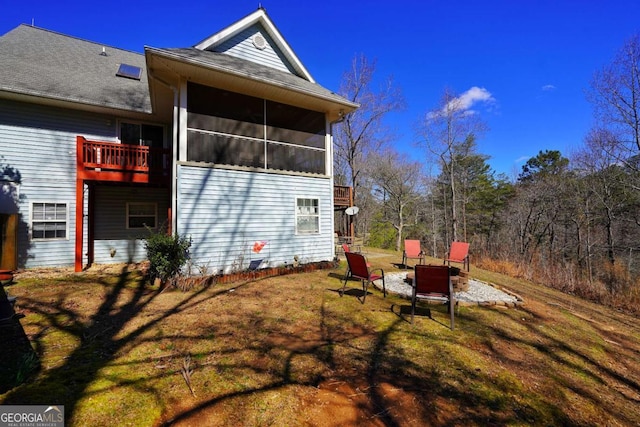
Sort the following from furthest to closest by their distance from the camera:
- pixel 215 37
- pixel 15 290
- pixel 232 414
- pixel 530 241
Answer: pixel 530 241, pixel 215 37, pixel 15 290, pixel 232 414

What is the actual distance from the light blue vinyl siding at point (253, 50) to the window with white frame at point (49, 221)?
7564 millimetres

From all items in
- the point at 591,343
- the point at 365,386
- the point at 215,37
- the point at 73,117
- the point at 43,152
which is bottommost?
the point at 591,343

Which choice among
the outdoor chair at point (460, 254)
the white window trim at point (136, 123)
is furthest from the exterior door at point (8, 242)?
the outdoor chair at point (460, 254)

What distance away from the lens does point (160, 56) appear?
6.70 meters

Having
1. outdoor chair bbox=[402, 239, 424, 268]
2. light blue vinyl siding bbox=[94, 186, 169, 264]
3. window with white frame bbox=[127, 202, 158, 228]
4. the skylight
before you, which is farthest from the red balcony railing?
outdoor chair bbox=[402, 239, 424, 268]

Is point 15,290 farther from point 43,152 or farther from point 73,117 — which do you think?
point 73,117

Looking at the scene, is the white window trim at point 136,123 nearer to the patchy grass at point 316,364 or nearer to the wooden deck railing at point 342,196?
the patchy grass at point 316,364

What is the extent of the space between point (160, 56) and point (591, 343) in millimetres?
10488

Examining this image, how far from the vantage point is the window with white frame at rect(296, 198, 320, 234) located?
30.5ft

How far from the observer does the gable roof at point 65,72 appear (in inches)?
339

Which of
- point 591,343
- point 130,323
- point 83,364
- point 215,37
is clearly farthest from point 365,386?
point 215,37

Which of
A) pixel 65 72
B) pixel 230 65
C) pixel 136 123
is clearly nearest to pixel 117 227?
pixel 136 123

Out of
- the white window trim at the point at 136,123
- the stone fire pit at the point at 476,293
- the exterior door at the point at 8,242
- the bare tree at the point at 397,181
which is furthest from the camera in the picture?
the bare tree at the point at 397,181

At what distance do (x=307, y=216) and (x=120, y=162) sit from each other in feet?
19.8
